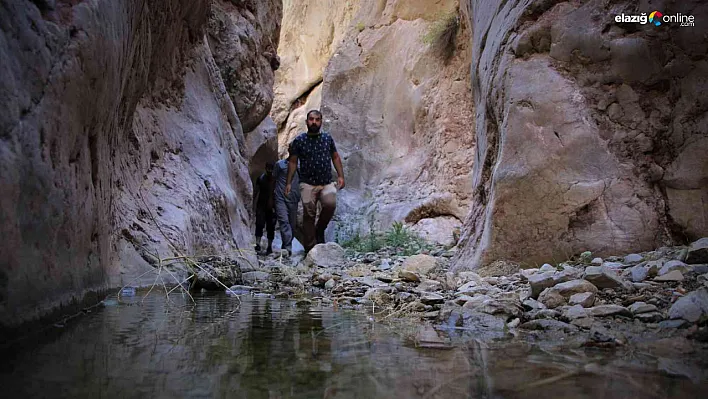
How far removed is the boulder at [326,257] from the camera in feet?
19.9

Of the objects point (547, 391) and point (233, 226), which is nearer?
point (547, 391)

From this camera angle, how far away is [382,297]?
296 centimetres

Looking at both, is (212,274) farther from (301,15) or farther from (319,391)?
(301,15)

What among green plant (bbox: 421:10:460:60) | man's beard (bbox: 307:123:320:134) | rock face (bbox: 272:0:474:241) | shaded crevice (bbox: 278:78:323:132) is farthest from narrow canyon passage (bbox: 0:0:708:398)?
shaded crevice (bbox: 278:78:323:132)

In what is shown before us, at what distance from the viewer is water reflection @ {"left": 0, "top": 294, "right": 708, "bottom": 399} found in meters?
1.13

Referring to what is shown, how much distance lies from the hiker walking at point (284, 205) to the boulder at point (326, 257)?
190 cm

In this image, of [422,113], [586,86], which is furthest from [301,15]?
[586,86]

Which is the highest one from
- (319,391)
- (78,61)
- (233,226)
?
(78,61)

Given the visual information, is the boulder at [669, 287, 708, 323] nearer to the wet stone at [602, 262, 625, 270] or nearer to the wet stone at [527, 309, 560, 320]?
the wet stone at [527, 309, 560, 320]

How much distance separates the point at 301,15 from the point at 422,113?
1362cm

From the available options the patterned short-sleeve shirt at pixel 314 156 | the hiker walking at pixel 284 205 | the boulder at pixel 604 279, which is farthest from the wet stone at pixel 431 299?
the hiker walking at pixel 284 205

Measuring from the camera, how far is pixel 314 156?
25.6 ft

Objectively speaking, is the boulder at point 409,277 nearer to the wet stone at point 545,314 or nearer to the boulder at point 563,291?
the boulder at point 563,291

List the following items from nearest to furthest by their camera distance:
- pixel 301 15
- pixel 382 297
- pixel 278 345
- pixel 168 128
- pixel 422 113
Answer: pixel 278 345 → pixel 382 297 → pixel 168 128 → pixel 422 113 → pixel 301 15
